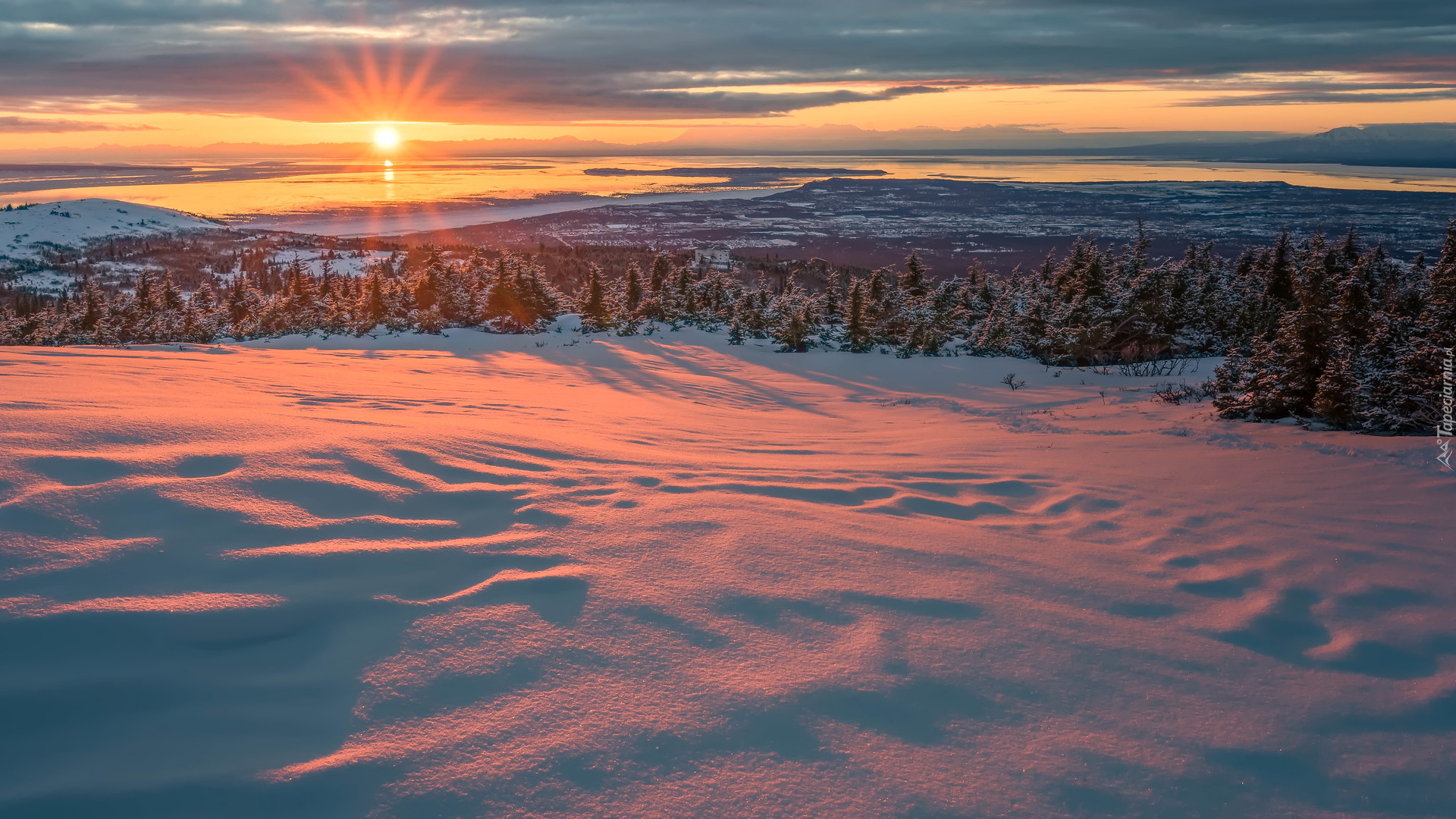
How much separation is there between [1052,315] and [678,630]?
14.9 metres

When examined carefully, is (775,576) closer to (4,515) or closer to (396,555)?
(396,555)

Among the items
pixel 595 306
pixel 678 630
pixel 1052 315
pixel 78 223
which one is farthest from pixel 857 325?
pixel 78 223

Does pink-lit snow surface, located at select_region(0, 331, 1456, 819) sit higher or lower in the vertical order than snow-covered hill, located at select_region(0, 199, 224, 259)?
lower

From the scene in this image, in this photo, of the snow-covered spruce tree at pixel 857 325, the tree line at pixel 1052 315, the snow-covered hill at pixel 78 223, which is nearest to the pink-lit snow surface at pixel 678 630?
the tree line at pixel 1052 315

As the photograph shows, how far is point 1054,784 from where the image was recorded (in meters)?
1.73

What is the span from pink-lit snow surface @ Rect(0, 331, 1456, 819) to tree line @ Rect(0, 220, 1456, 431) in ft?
6.00

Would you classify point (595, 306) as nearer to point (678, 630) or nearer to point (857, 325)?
point (857, 325)

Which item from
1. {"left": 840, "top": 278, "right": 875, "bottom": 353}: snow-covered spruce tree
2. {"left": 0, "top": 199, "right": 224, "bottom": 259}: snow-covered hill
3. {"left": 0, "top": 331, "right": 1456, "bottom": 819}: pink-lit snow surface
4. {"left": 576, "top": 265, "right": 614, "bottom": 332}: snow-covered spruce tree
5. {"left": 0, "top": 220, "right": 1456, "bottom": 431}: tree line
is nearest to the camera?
{"left": 0, "top": 331, "right": 1456, "bottom": 819}: pink-lit snow surface

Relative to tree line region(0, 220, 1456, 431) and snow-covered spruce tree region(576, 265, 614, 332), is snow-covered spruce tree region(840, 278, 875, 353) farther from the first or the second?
snow-covered spruce tree region(576, 265, 614, 332)

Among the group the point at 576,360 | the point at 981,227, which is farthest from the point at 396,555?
the point at 981,227

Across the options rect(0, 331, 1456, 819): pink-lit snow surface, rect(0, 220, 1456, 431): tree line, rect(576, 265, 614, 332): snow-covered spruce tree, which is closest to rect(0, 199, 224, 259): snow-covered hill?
rect(0, 220, 1456, 431): tree line

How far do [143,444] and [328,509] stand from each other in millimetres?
1073

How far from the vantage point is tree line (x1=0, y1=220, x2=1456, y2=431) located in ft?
19.5

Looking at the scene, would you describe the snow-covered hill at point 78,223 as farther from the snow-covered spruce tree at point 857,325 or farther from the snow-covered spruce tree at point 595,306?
the snow-covered spruce tree at point 857,325
